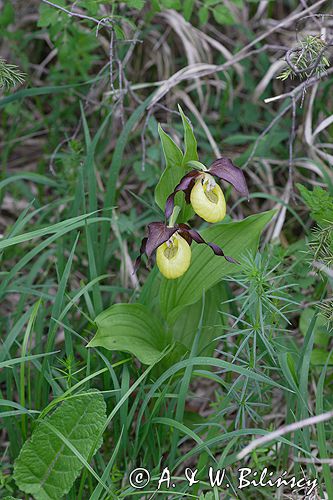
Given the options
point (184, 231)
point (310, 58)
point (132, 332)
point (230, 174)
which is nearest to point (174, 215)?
point (184, 231)

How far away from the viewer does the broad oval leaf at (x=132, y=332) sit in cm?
157

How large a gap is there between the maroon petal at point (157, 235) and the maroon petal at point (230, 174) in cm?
17

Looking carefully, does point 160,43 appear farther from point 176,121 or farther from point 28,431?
point 28,431

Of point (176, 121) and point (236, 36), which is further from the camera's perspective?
point (236, 36)

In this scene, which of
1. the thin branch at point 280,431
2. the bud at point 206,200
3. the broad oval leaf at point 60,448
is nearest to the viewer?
the thin branch at point 280,431

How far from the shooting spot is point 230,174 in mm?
1530

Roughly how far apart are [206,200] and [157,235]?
14cm

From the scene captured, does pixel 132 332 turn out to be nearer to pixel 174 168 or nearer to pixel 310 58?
pixel 174 168

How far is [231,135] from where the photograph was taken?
2.52 meters

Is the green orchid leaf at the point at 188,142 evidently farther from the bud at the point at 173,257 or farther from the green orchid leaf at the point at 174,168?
the bud at the point at 173,257

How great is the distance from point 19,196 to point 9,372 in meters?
1.09

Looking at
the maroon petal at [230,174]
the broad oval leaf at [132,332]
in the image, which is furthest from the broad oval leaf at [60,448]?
the maroon petal at [230,174]

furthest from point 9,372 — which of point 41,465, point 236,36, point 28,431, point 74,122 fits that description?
point 236,36

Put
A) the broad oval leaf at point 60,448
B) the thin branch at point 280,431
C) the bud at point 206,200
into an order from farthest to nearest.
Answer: the bud at point 206,200 < the broad oval leaf at point 60,448 < the thin branch at point 280,431
